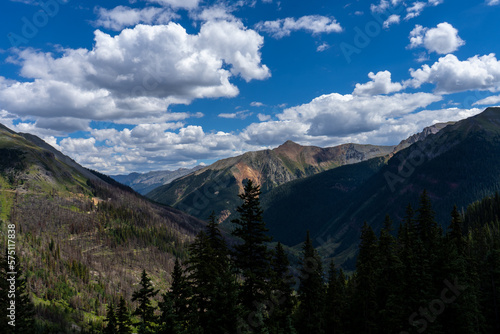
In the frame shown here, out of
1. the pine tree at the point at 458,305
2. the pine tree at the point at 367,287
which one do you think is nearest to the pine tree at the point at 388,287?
the pine tree at the point at 367,287

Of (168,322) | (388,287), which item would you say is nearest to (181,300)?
(168,322)

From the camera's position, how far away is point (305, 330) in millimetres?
43688

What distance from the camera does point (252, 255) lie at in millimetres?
23797

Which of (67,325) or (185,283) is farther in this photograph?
(67,325)

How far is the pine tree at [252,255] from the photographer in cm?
2308

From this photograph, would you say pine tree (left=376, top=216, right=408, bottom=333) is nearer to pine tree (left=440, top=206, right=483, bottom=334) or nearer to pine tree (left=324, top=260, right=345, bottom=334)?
pine tree (left=440, top=206, right=483, bottom=334)

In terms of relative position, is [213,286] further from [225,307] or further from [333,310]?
[333,310]

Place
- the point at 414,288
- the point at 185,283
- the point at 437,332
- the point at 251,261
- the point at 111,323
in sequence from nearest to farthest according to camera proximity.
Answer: the point at 251,261 < the point at 185,283 < the point at 437,332 < the point at 414,288 < the point at 111,323

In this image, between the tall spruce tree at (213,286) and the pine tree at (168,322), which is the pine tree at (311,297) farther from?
the pine tree at (168,322)

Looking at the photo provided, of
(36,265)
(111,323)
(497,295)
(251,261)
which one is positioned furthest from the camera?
(36,265)

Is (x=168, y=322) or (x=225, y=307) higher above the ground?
(x=225, y=307)

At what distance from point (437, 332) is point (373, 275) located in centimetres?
1313

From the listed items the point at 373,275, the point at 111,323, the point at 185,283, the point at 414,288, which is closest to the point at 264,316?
the point at 185,283

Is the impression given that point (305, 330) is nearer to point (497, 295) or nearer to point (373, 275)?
point (373, 275)
